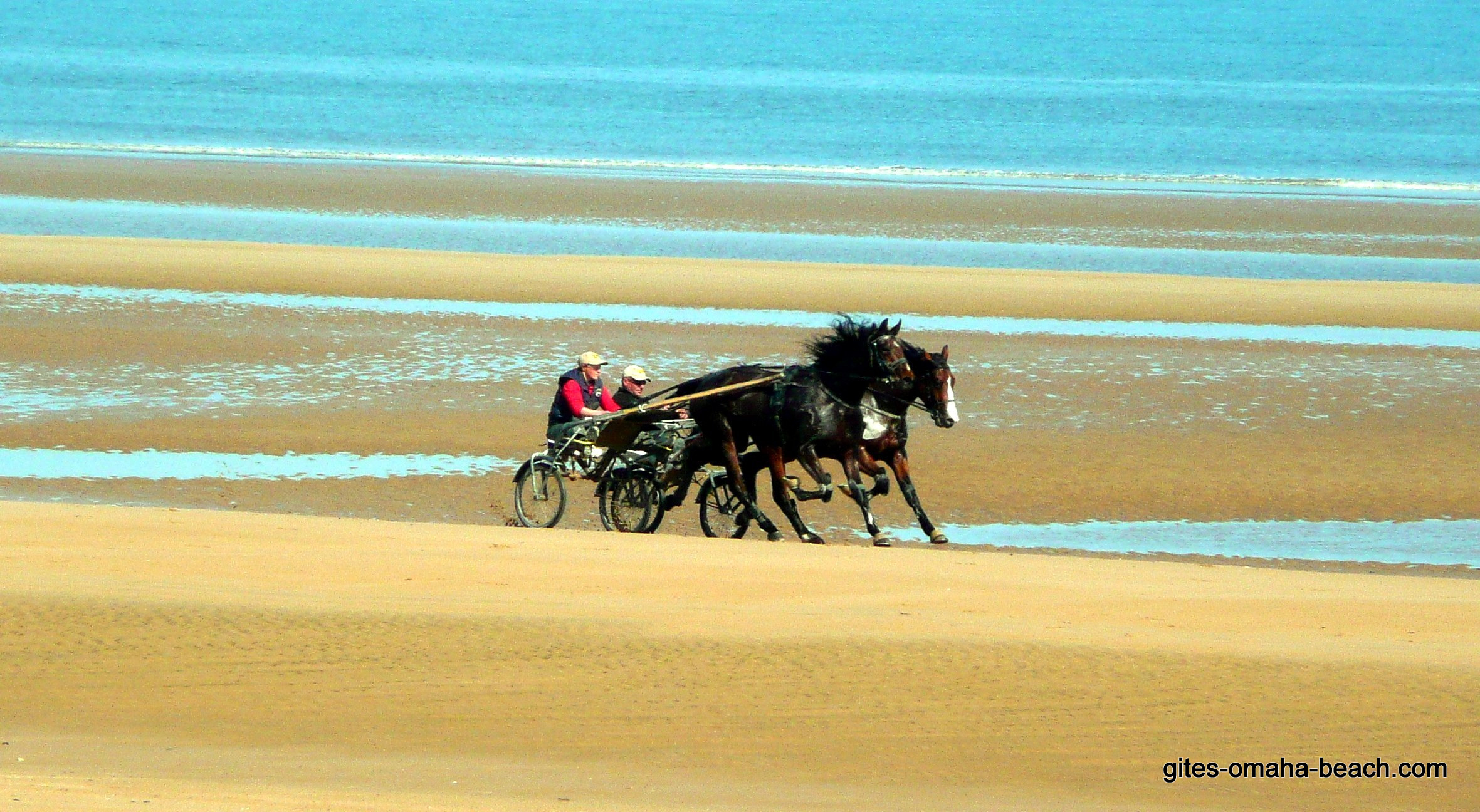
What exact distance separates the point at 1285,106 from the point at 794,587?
6144cm

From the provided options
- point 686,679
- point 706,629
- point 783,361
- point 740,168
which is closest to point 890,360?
point 706,629

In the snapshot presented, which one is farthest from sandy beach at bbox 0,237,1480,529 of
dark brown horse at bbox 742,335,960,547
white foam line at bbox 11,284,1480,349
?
dark brown horse at bbox 742,335,960,547

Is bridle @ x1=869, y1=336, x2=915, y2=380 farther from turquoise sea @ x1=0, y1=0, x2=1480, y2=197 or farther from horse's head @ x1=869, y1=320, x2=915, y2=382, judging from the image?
turquoise sea @ x1=0, y1=0, x2=1480, y2=197

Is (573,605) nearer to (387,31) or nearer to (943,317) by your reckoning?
(943,317)

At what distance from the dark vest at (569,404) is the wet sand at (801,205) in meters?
19.9

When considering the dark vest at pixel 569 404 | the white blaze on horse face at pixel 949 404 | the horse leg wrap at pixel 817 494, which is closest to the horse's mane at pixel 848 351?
the white blaze on horse face at pixel 949 404

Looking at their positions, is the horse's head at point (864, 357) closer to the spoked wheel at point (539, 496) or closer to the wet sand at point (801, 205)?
the spoked wheel at point (539, 496)

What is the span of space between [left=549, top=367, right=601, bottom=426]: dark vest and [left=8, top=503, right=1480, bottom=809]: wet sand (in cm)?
159

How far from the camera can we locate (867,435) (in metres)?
11.7

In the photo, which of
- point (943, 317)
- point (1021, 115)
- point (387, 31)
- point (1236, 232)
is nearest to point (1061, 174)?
point (1236, 232)

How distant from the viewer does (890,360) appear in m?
11.6

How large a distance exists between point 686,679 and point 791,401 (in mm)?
3764

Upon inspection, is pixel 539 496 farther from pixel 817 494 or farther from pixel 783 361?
pixel 783 361

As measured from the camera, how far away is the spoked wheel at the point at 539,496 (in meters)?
12.4
